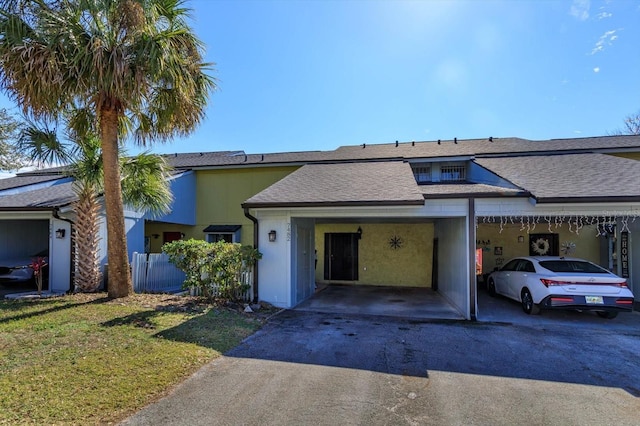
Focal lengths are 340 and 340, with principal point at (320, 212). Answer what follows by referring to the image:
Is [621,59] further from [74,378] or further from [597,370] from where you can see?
[74,378]

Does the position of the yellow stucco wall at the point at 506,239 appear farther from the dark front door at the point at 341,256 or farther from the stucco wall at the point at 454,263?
the dark front door at the point at 341,256

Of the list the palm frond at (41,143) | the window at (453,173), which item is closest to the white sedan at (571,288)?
the window at (453,173)

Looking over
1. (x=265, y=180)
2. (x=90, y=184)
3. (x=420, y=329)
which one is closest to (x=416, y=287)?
(x=420, y=329)

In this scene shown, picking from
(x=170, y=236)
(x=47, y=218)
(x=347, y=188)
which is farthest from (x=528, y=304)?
(x=170, y=236)

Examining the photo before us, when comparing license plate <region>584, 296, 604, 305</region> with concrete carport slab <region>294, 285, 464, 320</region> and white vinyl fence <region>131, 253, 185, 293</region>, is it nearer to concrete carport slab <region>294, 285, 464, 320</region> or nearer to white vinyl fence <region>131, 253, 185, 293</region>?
concrete carport slab <region>294, 285, 464, 320</region>

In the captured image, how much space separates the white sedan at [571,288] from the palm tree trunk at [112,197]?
10.2m

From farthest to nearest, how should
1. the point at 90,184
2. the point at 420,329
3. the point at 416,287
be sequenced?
the point at 416,287 < the point at 90,184 < the point at 420,329

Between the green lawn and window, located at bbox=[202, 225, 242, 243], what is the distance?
613 centimetres

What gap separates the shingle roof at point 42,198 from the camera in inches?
399

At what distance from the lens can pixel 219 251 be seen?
345 inches

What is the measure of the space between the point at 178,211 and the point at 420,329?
1084 cm

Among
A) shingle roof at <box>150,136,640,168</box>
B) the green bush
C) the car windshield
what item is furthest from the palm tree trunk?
A: the car windshield

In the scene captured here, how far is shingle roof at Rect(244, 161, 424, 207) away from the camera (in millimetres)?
8141

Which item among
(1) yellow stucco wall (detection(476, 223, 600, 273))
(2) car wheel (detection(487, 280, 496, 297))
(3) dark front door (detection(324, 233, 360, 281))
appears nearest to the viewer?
(2) car wheel (detection(487, 280, 496, 297))
